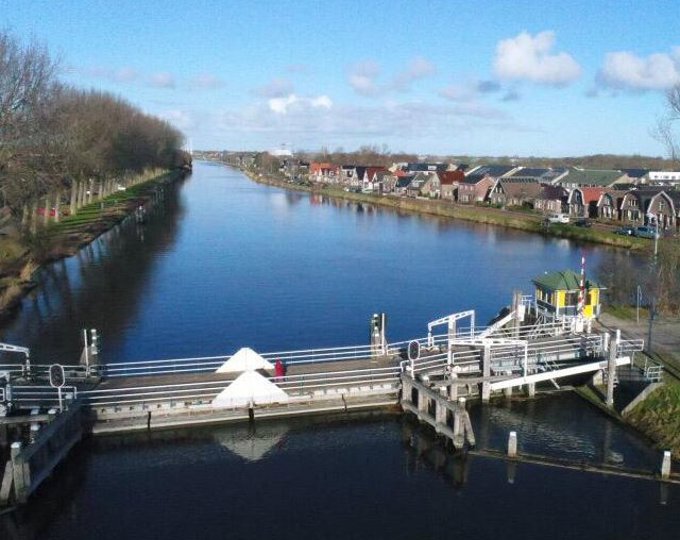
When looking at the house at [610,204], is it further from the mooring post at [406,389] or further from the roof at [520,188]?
the mooring post at [406,389]

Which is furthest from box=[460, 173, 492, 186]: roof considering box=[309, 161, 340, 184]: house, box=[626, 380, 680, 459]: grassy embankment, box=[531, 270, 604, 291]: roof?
box=[626, 380, 680, 459]: grassy embankment

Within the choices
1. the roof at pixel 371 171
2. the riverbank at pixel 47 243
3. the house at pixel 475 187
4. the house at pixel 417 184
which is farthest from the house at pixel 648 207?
the roof at pixel 371 171

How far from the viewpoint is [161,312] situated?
1469 inches

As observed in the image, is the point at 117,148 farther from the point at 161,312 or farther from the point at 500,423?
the point at 500,423

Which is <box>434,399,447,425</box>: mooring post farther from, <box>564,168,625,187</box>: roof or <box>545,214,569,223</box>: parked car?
<box>564,168,625,187</box>: roof

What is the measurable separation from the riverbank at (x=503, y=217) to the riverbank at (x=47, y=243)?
133 ft

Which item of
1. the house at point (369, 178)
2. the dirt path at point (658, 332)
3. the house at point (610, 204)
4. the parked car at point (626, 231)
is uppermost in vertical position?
the house at point (369, 178)

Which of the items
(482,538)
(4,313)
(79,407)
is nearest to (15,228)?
(4,313)

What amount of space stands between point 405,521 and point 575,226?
61.8 meters

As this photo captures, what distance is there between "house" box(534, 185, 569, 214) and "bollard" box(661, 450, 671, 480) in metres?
72.7

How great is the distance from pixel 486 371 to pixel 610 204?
63.6 metres

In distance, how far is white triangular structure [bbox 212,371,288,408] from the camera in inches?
858

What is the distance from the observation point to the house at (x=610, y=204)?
258ft

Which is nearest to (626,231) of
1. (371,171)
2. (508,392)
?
(508,392)
